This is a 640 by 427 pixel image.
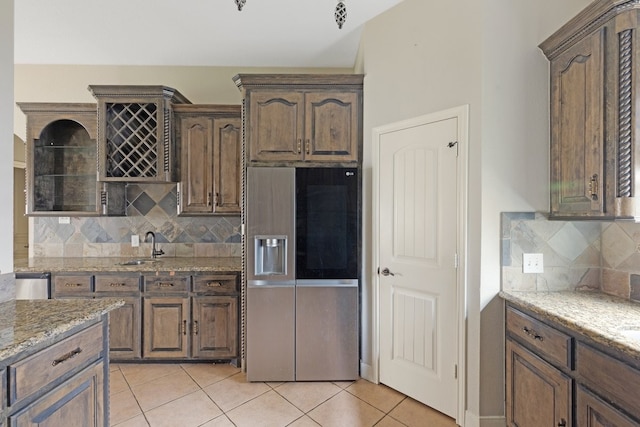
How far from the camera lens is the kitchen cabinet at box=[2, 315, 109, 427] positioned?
3.57 feet

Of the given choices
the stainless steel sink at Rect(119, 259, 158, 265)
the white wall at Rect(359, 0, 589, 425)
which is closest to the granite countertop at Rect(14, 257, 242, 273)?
the stainless steel sink at Rect(119, 259, 158, 265)

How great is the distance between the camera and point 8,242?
1644mm

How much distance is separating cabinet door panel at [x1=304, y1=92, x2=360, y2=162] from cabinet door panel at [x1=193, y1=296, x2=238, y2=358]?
150cm

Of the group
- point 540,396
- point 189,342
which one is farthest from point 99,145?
point 540,396

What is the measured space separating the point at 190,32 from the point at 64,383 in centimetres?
275

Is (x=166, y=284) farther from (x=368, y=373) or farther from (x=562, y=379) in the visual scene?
(x=562, y=379)

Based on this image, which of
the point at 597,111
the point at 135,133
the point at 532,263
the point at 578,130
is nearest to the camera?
the point at 597,111

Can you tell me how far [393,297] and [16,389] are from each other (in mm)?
2123

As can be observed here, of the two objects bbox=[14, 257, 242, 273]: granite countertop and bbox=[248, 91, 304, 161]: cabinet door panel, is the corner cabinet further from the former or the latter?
bbox=[14, 257, 242, 273]: granite countertop

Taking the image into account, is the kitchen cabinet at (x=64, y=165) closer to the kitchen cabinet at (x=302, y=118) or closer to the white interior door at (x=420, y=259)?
the kitchen cabinet at (x=302, y=118)

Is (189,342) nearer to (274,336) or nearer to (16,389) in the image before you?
(274,336)

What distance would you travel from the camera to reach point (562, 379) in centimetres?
144

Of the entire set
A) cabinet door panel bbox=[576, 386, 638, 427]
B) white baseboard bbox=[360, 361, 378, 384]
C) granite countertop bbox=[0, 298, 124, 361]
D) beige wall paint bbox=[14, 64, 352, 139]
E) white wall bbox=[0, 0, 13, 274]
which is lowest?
white baseboard bbox=[360, 361, 378, 384]

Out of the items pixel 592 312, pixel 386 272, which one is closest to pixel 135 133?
pixel 386 272
